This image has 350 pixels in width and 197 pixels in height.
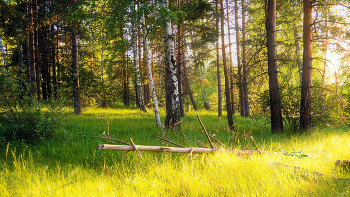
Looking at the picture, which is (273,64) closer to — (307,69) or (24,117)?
(307,69)

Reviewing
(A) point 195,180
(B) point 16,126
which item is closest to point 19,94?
(B) point 16,126

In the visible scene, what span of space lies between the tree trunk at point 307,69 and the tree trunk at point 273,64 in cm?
70

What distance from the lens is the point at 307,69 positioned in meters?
6.23

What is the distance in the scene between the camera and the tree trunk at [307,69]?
242 inches

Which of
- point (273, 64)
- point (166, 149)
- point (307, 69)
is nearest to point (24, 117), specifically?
point (166, 149)

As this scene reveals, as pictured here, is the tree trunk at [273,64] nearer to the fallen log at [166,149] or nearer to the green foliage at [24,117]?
the fallen log at [166,149]

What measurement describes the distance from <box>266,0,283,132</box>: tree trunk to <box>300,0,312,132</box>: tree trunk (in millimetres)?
702

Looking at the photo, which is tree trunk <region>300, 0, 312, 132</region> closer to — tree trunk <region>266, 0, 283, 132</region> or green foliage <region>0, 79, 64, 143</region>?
tree trunk <region>266, 0, 283, 132</region>

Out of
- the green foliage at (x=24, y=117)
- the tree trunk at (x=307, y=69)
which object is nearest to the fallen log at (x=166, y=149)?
the green foliage at (x=24, y=117)

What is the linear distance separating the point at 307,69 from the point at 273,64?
1004mm

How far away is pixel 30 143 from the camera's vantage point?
17.1 feet

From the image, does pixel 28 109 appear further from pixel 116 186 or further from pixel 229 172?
pixel 229 172

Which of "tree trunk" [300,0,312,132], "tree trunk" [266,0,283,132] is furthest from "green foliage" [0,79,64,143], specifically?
"tree trunk" [300,0,312,132]

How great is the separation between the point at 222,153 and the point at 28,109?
5.19 m
